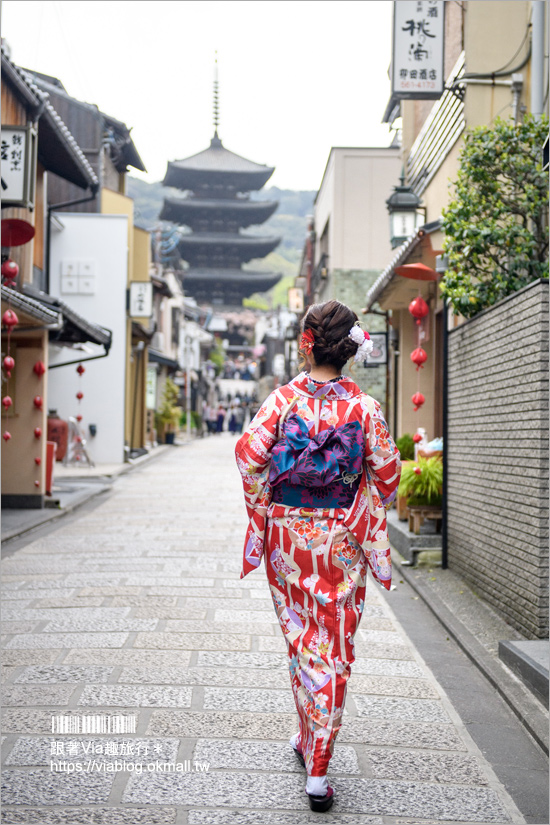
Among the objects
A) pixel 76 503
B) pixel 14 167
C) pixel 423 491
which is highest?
pixel 14 167

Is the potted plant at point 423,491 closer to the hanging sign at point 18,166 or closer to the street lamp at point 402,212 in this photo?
the street lamp at point 402,212

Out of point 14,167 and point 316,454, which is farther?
point 14,167

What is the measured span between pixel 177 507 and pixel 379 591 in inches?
232

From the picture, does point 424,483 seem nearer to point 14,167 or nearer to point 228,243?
point 14,167

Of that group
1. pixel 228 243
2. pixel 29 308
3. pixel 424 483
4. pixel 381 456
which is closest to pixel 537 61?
pixel 424 483

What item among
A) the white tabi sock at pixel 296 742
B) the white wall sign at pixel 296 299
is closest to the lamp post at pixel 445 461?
the white tabi sock at pixel 296 742

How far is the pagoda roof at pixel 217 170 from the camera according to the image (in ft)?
218

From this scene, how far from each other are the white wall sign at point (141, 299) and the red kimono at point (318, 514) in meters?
19.3

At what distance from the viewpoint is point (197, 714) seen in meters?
4.15

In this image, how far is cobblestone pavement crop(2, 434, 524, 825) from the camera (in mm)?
3250

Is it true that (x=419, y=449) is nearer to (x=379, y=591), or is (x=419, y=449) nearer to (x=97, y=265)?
(x=379, y=591)

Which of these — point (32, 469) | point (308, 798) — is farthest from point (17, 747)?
point (32, 469)

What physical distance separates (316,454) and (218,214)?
67363 millimetres

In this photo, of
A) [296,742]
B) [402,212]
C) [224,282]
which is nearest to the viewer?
[296,742]
